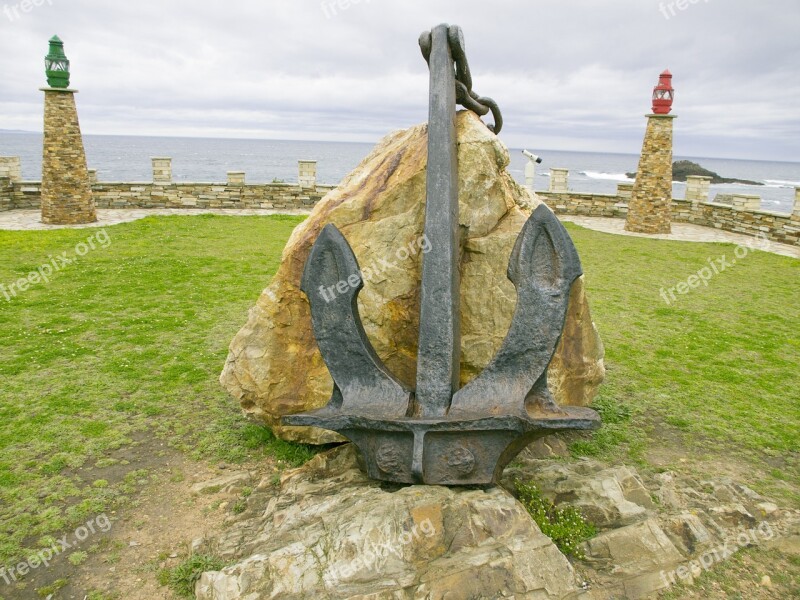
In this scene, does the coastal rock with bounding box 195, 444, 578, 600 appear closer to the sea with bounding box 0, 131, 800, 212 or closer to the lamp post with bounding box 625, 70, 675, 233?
the lamp post with bounding box 625, 70, 675, 233

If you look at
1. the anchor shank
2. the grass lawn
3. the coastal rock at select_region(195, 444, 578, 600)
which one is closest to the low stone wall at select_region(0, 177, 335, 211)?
the grass lawn

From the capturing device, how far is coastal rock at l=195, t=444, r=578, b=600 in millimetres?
2629

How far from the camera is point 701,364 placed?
20.5ft

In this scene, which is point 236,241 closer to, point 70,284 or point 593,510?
point 70,284

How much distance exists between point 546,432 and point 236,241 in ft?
34.6

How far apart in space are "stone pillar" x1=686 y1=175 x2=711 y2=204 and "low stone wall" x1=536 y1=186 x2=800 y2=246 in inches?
14.9

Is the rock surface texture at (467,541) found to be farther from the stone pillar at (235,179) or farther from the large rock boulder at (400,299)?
the stone pillar at (235,179)

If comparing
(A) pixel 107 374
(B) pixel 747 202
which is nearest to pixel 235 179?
(A) pixel 107 374

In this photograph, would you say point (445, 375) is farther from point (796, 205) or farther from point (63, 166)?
point (796, 205)

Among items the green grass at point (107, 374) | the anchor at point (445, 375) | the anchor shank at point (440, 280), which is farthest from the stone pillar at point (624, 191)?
the anchor at point (445, 375)

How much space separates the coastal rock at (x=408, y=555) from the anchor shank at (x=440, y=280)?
480 mm

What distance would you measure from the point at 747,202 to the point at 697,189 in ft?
7.21

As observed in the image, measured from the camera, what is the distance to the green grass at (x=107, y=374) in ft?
12.7

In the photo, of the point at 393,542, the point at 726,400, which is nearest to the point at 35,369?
the point at 393,542
